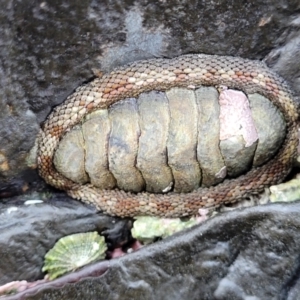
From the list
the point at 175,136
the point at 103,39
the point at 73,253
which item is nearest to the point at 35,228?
the point at 73,253

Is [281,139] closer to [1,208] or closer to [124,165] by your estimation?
[124,165]

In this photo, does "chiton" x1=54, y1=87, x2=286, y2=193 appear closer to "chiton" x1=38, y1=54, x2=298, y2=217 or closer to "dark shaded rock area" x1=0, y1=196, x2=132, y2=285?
"chiton" x1=38, y1=54, x2=298, y2=217

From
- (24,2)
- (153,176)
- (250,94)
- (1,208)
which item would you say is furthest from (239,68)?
(1,208)

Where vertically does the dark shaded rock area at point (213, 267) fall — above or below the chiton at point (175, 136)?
below

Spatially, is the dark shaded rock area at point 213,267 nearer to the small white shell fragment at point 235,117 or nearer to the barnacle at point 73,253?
the barnacle at point 73,253

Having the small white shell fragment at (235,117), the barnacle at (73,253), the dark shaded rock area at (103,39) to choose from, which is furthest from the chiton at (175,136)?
the barnacle at (73,253)

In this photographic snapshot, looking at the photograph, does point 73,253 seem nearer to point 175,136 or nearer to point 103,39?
point 175,136
